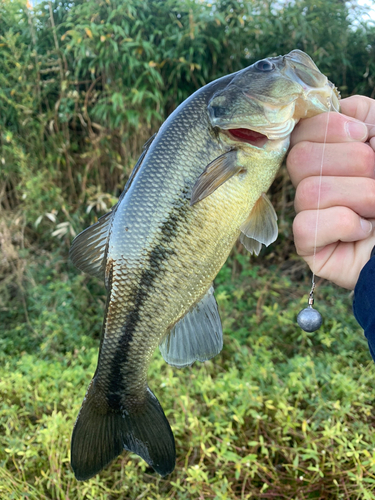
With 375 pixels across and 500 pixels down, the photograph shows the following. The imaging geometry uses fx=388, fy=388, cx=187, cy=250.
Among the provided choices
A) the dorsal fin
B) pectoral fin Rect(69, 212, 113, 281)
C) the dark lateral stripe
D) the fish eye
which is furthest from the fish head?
pectoral fin Rect(69, 212, 113, 281)

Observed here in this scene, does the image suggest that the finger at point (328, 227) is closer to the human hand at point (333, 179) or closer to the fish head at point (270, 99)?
the human hand at point (333, 179)

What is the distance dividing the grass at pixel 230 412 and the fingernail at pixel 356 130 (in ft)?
5.70

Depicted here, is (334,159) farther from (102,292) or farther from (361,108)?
(102,292)

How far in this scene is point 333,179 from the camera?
4.03ft

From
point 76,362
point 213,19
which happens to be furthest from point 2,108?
point 76,362

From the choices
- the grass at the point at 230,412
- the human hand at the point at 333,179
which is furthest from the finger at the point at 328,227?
the grass at the point at 230,412

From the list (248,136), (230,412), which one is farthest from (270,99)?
(230,412)

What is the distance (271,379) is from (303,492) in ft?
2.55

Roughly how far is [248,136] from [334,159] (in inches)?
11.3

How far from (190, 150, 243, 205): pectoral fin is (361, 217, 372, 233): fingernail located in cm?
48

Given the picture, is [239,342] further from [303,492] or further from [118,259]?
[118,259]

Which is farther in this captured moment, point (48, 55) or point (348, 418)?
point (48, 55)

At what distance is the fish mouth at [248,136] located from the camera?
1.16 meters

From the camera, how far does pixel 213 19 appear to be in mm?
3402
